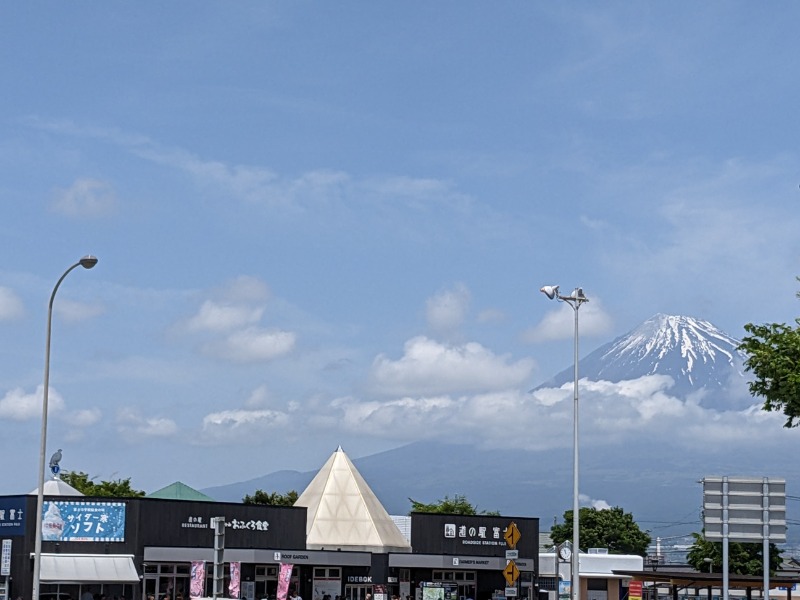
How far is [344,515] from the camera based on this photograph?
65.8 m

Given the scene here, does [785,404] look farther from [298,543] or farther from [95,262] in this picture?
[298,543]

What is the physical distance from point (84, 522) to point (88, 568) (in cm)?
207

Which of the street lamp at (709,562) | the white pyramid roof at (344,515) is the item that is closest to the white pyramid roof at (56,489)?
the white pyramid roof at (344,515)

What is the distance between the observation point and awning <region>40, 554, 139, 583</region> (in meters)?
51.6

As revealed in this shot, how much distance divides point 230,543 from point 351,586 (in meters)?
7.46

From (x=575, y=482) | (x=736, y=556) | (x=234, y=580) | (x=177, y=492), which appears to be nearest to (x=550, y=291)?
(x=575, y=482)

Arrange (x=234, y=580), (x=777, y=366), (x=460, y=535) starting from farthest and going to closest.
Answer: (x=460, y=535)
(x=234, y=580)
(x=777, y=366)

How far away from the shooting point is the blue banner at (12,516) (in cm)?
5266

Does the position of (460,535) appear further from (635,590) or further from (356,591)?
(635,590)

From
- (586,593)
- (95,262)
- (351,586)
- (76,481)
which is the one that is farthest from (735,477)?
(76,481)

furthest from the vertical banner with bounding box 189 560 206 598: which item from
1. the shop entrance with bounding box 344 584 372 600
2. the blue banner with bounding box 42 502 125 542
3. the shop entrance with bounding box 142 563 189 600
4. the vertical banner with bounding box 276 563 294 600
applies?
the shop entrance with bounding box 344 584 372 600

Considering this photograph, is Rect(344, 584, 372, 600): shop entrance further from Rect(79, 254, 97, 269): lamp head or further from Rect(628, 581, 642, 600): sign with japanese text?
Rect(79, 254, 97, 269): lamp head

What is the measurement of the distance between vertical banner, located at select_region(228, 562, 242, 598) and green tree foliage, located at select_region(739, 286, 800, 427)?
3026 centimetres

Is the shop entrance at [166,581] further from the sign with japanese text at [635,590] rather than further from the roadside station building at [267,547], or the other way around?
the sign with japanese text at [635,590]
